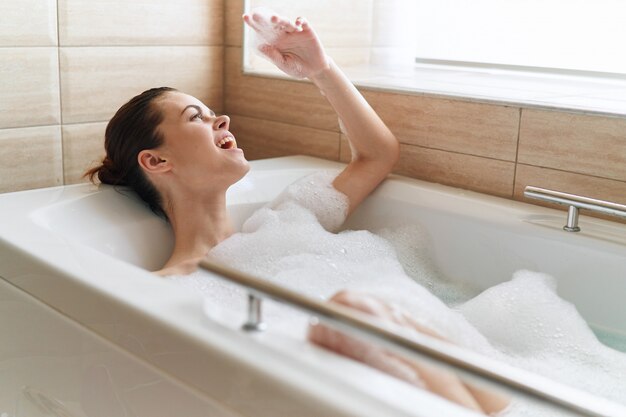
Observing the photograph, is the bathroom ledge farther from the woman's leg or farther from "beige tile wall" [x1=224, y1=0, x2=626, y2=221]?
the woman's leg

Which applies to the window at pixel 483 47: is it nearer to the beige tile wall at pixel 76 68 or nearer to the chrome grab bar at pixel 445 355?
the beige tile wall at pixel 76 68

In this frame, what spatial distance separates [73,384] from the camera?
144 cm

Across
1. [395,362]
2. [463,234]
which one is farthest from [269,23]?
[395,362]

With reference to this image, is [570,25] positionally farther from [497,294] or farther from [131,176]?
[131,176]

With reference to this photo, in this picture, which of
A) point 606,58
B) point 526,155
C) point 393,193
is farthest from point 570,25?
point 393,193

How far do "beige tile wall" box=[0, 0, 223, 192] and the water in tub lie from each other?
2.18 feet

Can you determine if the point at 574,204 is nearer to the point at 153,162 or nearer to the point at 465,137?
the point at 465,137

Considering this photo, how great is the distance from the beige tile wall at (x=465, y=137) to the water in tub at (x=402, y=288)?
0.75 ft

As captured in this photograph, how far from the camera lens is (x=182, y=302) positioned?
1.26 m

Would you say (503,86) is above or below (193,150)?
above

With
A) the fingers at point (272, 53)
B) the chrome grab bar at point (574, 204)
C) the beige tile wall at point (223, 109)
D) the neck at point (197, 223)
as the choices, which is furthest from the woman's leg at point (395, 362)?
the fingers at point (272, 53)

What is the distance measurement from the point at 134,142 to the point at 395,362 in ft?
3.24

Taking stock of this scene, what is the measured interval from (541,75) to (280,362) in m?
1.66

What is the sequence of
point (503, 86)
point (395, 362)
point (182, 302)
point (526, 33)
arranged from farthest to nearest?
point (526, 33), point (503, 86), point (182, 302), point (395, 362)
